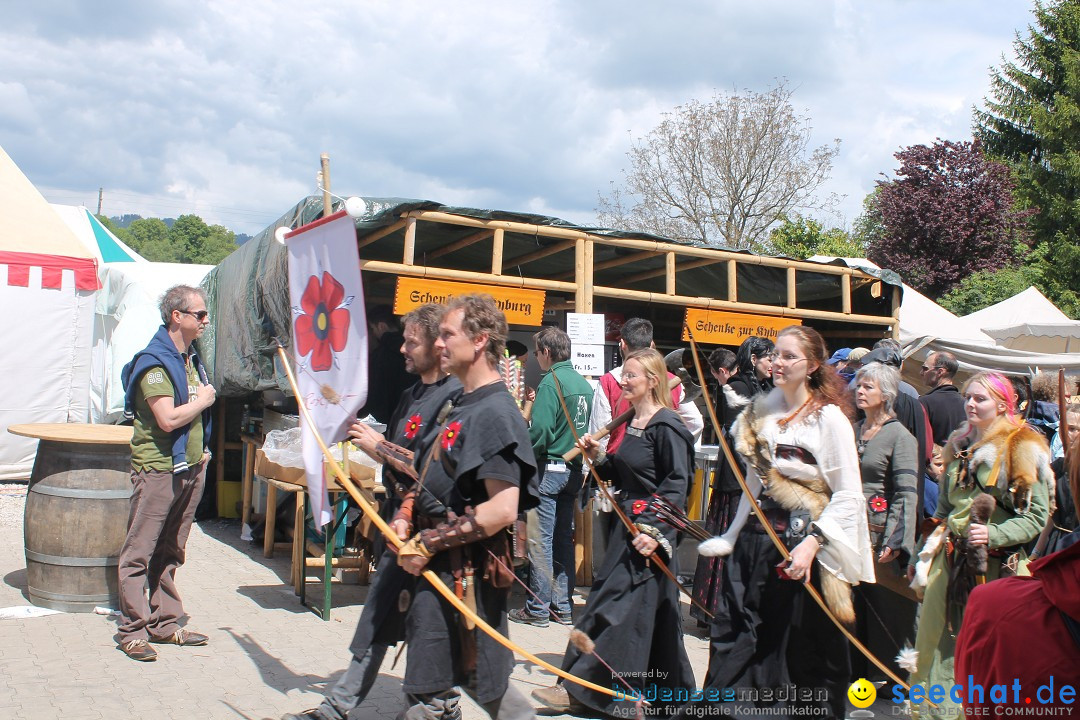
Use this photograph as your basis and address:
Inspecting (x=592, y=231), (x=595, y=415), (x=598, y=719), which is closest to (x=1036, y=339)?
(x=592, y=231)

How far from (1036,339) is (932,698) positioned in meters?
12.3

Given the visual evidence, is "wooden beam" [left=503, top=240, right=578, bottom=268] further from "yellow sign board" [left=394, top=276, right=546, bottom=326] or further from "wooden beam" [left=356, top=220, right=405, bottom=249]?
"wooden beam" [left=356, top=220, right=405, bottom=249]

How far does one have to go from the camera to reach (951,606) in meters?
3.72

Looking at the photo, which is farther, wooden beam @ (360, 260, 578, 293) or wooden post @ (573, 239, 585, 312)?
wooden post @ (573, 239, 585, 312)

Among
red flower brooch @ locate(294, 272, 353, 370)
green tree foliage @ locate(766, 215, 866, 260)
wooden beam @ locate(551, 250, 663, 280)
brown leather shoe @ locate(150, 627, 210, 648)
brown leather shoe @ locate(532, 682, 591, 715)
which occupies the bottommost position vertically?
brown leather shoe @ locate(532, 682, 591, 715)

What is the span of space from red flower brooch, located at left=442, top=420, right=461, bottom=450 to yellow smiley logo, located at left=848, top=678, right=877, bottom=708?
2165 mm

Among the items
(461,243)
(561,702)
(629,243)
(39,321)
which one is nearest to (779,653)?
(561,702)

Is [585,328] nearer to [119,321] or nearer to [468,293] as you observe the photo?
[468,293]

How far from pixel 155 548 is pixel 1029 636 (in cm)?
471

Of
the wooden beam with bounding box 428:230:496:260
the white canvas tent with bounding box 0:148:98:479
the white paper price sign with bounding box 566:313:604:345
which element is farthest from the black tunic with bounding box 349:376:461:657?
the white canvas tent with bounding box 0:148:98:479

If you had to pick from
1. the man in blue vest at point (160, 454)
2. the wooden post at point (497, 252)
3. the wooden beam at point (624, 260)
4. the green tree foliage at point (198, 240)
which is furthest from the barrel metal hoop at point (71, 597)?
the green tree foliage at point (198, 240)

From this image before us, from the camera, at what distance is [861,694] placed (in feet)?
13.0

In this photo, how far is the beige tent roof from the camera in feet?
38.6

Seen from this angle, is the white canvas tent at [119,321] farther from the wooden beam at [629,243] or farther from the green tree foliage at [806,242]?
the green tree foliage at [806,242]
